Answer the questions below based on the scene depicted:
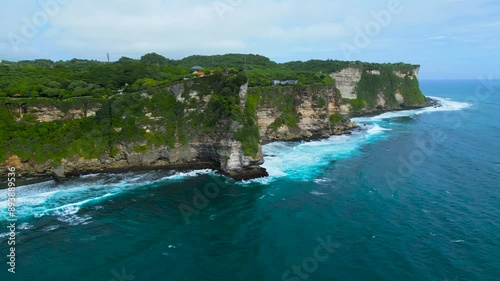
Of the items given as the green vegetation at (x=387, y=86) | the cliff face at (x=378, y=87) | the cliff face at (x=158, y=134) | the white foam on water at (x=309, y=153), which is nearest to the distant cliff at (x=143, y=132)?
the cliff face at (x=158, y=134)

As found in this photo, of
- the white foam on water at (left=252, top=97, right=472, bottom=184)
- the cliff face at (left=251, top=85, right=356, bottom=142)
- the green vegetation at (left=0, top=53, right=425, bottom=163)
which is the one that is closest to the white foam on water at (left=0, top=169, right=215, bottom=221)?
the green vegetation at (left=0, top=53, right=425, bottom=163)

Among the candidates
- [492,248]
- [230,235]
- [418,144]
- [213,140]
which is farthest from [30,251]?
[418,144]

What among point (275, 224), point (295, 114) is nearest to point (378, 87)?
point (295, 114)

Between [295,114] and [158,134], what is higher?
[295,114]

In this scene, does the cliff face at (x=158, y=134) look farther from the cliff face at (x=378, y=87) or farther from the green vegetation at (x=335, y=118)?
the cliff face at (x=378, y=87)

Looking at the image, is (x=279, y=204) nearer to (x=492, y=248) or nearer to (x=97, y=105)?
(x=492, y=248)

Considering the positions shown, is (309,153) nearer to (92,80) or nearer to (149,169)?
(149,169)

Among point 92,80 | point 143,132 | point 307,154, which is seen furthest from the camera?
point 307,154

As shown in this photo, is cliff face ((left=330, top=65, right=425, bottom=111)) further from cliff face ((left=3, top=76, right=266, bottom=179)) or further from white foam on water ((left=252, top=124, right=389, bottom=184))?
cliff face ((left=3, top=76, right=266, bottom=179))
